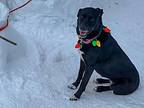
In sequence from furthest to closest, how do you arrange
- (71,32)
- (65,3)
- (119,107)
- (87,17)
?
(65,3) < (71,32) < (119,107) < (87,17)

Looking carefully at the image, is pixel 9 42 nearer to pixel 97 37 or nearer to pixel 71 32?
pixel 97 37

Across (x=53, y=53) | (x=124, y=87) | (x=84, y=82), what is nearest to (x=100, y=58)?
(x=84, y=82)

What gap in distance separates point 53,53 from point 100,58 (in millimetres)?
926

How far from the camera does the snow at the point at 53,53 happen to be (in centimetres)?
329

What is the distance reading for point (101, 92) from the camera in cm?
345

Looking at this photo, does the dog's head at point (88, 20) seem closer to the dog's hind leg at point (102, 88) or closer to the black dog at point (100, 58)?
the black dog at point (100, 58)

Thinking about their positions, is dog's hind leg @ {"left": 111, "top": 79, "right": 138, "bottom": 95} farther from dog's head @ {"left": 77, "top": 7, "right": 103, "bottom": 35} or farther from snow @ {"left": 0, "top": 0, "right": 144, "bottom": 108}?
dog's head @ {"left": 77, "top": 7, "right": 103, "bottom": 35}

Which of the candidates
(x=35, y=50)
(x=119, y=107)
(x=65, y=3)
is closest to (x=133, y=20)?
(x=65, y=3)

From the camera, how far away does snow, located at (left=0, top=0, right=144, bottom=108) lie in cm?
329

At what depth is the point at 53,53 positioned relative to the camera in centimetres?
401

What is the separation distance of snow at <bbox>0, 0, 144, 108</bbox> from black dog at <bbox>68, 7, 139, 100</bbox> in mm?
128

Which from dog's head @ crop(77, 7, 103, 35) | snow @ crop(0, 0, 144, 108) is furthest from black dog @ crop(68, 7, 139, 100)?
snow @ crop(0, 0, 144, 108)

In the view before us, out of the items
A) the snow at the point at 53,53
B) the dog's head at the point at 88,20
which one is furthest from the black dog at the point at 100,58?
the snow at the point at 53,53

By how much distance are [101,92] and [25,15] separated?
1.87 m
